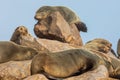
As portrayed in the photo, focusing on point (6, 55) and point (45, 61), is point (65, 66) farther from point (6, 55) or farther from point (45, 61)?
point (6, 55)

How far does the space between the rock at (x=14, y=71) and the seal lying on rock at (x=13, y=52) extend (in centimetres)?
120

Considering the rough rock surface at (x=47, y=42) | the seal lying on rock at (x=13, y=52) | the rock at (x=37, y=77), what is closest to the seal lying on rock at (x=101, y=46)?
the rough rock surface at (x=47, y=42)

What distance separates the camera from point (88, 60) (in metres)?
15.0

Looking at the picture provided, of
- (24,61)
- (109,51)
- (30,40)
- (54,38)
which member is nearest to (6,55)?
(24,61)

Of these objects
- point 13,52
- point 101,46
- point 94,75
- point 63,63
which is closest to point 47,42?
point 13,52

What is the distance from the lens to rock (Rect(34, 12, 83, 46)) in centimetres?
2083

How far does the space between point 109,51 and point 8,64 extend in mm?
8462

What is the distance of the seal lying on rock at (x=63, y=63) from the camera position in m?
14.1

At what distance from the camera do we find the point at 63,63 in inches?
567

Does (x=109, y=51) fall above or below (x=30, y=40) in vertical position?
below

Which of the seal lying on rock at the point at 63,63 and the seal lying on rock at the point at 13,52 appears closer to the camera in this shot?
the seal lying on rock at the point at 63,63

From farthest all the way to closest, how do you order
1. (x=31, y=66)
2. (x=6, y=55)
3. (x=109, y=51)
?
(x=109, y=51) < (x=6, y=55) < (x=31, y=66)

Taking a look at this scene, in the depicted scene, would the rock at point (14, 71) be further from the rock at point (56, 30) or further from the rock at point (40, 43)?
the rock at point (56, 30)

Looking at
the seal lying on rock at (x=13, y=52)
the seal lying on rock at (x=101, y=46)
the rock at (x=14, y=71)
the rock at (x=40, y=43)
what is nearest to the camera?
the rock at (x=14, y=71)
